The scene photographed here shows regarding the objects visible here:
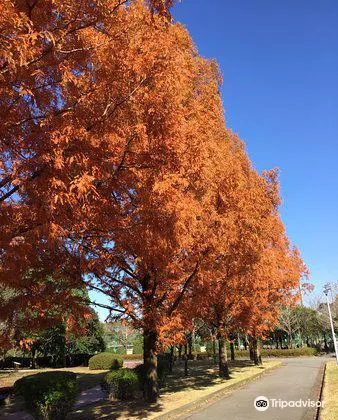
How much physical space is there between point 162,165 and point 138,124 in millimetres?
785

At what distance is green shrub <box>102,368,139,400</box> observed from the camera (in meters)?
13.9

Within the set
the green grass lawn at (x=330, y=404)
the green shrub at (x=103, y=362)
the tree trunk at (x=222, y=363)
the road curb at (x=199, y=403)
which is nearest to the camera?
the green grass lawn at (x=330, y=404)

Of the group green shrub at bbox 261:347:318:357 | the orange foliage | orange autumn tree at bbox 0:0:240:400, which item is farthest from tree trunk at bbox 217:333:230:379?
green shrub at bbox 261:347:318:357

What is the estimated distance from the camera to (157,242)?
7555 mm

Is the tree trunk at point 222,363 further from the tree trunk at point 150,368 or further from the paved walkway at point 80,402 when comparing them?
the tree trunk at point 150,368

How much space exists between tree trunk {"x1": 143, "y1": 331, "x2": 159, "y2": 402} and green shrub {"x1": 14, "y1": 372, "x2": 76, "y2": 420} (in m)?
3.29

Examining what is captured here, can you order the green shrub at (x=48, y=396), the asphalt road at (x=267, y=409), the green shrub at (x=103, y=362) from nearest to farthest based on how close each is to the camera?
the green shrub at (x=48, y=396)
the asphalt road at (x=267, y=409)
the green shrub at (x=103, y=362)

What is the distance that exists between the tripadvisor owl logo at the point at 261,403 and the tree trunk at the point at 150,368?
3225 mm

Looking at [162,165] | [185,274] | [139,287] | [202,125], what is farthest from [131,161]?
[139,287]

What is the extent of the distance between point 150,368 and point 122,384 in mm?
1611

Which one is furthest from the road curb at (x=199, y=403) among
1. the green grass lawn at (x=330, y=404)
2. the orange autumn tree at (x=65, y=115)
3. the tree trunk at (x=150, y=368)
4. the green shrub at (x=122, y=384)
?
the orange autumn tree at (x=65, y=115)

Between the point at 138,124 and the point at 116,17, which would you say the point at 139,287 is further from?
the point at 116,17

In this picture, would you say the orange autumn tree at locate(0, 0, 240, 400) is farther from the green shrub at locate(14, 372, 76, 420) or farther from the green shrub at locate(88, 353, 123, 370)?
the green shrub at locate(88, 353, 123, 370)

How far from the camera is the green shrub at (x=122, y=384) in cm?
1388
